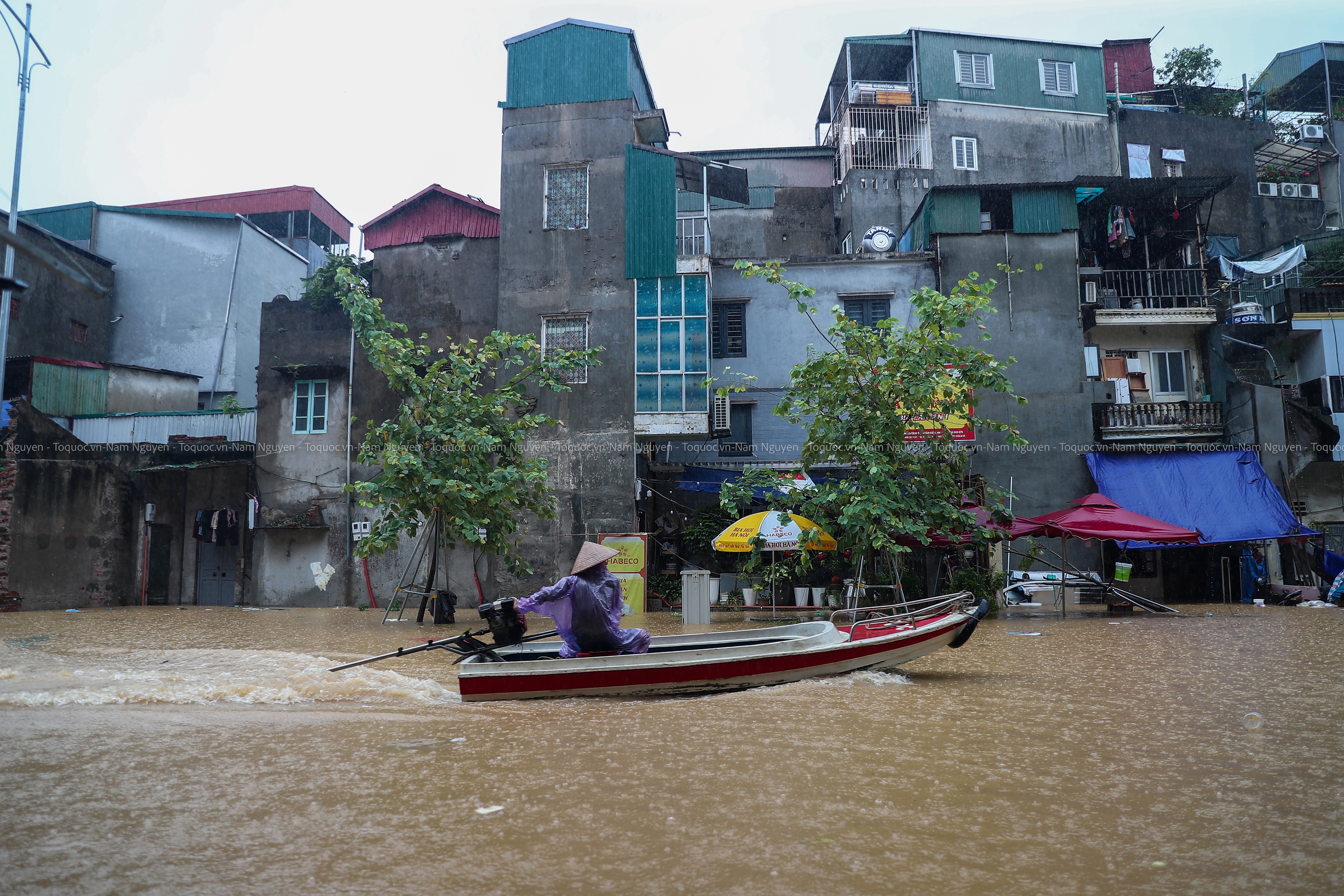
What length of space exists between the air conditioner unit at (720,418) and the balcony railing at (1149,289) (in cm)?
909

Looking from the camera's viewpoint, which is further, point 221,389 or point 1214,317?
point 221,389

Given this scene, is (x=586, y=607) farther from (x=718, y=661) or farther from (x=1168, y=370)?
(x=1168, y=370)

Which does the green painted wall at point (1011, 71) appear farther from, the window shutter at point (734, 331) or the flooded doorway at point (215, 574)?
the flooded doorway at point (215, 574)

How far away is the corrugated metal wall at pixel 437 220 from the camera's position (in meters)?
22.0

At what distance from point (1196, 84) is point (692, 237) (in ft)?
62.8

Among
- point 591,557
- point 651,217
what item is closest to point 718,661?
point 591,557

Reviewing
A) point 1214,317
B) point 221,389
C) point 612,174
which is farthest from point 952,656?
point 221,389

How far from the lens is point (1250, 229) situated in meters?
25.2

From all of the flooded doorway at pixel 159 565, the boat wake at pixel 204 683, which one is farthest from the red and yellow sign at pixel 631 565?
the flooded doorway at pixel 159 565

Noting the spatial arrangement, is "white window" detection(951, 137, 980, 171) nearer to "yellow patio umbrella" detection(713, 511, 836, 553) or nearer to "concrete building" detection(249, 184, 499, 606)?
"concrete building" detection(249, 184, 499, 606)

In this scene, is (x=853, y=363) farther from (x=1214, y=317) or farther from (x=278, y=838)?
(x=1214, y=317)

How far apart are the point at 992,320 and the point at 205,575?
1992cm

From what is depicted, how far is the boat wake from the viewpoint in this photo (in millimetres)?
7191

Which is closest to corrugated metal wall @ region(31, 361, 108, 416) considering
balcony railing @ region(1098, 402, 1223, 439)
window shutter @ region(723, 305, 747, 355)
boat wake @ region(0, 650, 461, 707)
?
boat wake @ region(0, 650, 461, 707)
